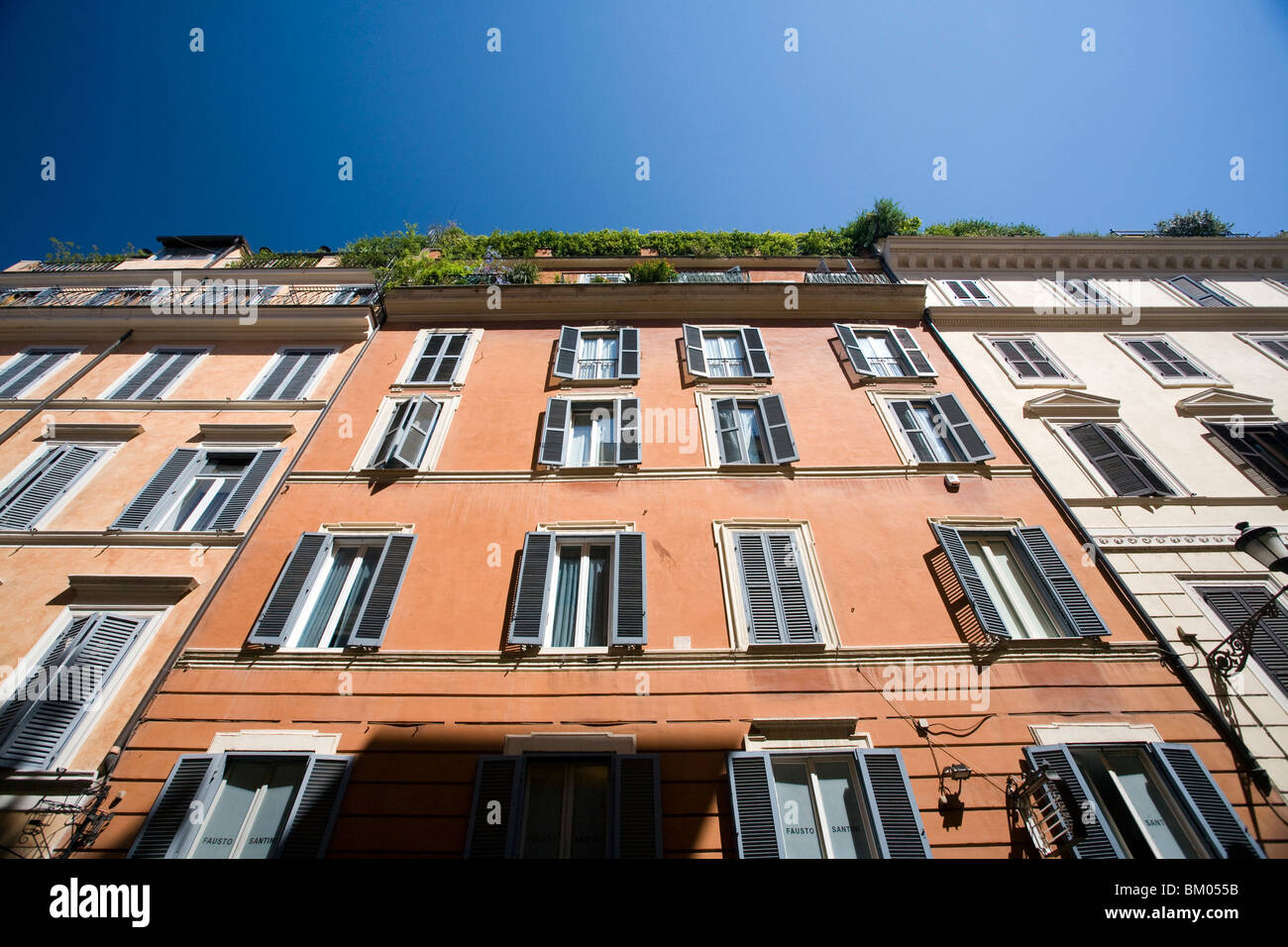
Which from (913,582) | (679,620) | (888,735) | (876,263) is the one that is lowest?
(888,735)

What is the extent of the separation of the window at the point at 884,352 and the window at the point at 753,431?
2.35m

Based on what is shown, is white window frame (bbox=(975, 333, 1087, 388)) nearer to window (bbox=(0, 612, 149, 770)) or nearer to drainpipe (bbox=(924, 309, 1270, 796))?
drainpipe (bbox=(924, 309, 1270, 796))

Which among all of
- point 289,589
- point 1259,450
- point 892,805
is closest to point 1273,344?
point 1259,450

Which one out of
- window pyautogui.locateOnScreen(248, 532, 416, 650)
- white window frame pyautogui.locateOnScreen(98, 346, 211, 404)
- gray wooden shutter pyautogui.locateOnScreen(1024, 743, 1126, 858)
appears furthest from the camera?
white window frame pyautogui.locateOnScreen(98, 346, 211, 404)

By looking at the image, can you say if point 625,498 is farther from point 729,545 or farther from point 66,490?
point 66,490

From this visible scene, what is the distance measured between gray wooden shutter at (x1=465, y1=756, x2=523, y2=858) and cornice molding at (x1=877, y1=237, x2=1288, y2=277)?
15.7 m

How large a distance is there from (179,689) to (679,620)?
6.15m

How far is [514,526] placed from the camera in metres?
9.39

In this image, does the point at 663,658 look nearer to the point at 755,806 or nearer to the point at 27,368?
the point at 755,806

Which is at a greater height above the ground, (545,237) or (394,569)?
(545,237)

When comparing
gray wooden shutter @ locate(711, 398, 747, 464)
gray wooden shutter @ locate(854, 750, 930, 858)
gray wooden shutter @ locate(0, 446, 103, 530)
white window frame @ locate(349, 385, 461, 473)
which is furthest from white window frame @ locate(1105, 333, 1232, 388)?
gray wooden shutter @ locate(0, 446, 103, 530)

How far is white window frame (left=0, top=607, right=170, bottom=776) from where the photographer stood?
7.00 metres
